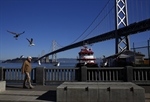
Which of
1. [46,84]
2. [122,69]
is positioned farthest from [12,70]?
[122,69]

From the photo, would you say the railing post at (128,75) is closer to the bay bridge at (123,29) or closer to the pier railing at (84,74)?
the pier railing at (84,74)

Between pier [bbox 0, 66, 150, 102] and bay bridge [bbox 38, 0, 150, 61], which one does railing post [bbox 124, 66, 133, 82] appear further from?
bay bridge [bbox 38, 0, 150, 61]

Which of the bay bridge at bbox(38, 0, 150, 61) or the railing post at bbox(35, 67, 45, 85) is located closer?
the railing post at bbox(35, 67, 45, 85)

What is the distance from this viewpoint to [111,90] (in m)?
7.38

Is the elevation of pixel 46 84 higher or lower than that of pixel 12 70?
lower

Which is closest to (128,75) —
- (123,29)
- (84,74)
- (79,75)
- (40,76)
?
(84,74)

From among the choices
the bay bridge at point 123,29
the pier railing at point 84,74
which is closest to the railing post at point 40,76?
the pier railing at point 84,74

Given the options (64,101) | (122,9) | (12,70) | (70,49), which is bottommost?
(64,101)

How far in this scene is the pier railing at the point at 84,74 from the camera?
12227 mm

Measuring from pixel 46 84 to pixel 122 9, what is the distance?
44588mm

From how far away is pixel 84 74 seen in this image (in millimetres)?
12352

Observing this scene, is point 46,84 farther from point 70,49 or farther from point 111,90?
point 70,49

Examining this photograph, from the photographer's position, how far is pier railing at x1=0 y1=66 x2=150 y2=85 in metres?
12.2

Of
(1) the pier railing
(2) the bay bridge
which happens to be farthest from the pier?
(2) the bay bridge
